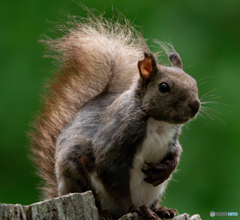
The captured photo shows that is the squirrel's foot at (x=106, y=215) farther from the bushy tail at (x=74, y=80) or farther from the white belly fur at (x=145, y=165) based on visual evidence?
the bushy tail at (x=74, y=80)

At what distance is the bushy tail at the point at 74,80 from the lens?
2451mm

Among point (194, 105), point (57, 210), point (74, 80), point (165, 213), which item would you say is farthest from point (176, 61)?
point (57, 210)

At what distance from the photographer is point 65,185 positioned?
2078 mm

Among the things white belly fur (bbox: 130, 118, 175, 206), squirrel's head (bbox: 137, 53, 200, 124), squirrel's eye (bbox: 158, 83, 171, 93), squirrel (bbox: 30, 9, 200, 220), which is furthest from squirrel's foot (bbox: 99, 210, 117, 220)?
squirrel's eye (bbox: 158, 83, 171, 93)

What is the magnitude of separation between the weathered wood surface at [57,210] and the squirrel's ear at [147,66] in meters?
0.63

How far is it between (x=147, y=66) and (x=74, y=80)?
0.68 meters

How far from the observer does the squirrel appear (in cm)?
194

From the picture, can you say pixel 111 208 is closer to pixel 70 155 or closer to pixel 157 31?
pixel 70 155

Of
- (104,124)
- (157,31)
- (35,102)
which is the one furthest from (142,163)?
(157,31)

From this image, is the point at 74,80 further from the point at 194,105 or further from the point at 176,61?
the point at 194,105

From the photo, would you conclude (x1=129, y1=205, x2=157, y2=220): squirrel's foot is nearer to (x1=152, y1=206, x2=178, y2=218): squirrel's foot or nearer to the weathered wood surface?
(x1=152, y1=206, x2=178, y2=218): squirrel's foot

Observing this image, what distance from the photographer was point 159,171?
2045 millimetres

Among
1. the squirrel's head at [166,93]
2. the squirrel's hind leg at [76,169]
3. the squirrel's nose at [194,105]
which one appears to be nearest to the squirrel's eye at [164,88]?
the squirrel's head at [166,93]

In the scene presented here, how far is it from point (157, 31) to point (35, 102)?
1066 mm
